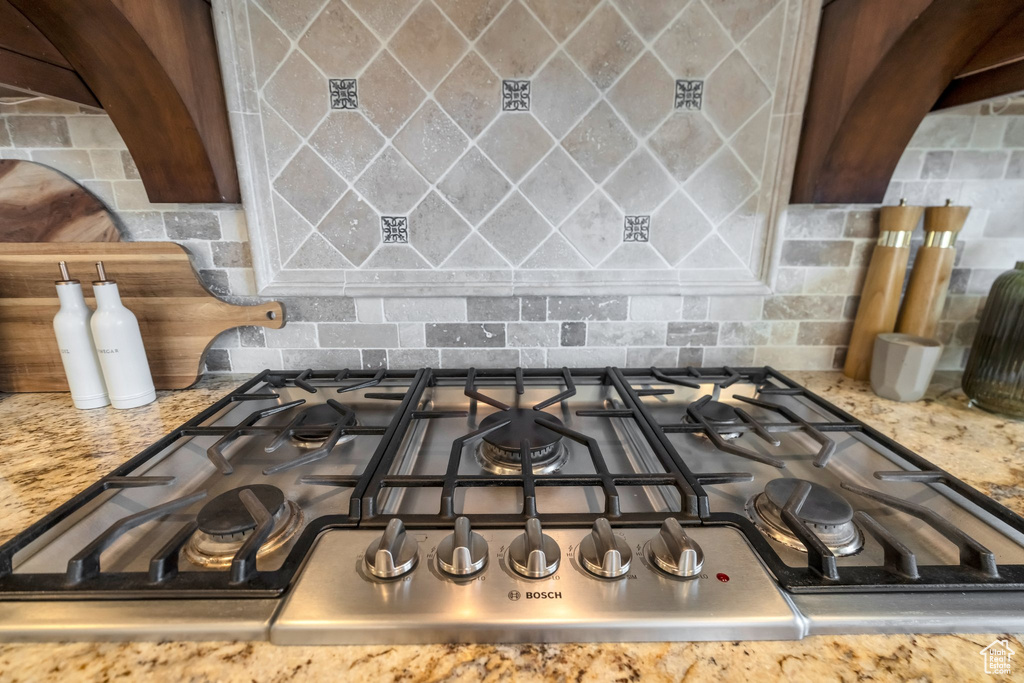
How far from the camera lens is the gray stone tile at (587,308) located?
3.26 ft

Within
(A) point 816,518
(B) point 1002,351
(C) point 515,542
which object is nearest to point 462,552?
(C) point 515,542

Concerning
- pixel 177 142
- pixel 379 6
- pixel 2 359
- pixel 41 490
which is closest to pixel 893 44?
pixel 379 6

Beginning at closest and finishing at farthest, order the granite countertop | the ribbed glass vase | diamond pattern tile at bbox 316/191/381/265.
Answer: the granite countertop → the ribbed glass vase → diamond pattern tile at bbox 316/191/381/265

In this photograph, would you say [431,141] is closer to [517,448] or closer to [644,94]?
[644,94]

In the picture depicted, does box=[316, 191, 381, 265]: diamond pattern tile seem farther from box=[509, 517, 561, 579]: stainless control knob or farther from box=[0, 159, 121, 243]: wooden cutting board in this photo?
box=[509, 517, 561, 579]: stainless control knob

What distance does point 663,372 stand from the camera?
0.98m

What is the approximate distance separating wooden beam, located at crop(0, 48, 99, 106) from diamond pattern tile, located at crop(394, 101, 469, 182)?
1.68 feet

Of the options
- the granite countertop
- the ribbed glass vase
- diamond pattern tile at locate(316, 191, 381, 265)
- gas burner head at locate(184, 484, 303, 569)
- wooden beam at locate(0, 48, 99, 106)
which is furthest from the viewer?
diamond pattern tile at locate(316, 191, 381, 265)

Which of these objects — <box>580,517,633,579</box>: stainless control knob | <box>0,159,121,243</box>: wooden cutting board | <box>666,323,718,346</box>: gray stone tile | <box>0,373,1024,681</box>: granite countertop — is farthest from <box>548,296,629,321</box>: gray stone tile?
<box>0,159,121,243</box>: wooden cutting board

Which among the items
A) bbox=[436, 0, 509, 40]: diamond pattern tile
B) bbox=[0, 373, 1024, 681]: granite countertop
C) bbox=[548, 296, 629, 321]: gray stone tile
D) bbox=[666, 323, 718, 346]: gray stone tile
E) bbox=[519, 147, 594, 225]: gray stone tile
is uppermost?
bbox=[436, 0, 509, 40]: diamond pattern tile

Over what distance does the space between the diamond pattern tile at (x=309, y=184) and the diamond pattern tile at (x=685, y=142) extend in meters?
0.63

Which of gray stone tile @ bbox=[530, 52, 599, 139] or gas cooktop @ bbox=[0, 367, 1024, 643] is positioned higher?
gray stone tile @ bbox=[530, 52, 599, 139]

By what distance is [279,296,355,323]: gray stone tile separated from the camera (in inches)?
38.9

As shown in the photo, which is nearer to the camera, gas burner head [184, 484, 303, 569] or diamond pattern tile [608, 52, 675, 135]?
gas burner head [184, 484, 303, 569]
